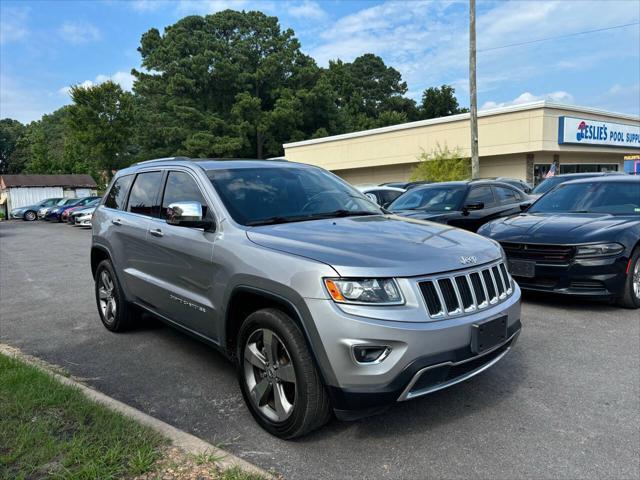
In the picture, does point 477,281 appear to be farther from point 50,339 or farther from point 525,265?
point 50,339

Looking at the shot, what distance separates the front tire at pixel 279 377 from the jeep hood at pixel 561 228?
4.08 meters

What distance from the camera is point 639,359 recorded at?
4.53m

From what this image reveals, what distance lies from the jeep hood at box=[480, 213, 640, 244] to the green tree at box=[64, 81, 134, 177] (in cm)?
4473

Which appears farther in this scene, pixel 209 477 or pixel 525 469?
pixel 525 469

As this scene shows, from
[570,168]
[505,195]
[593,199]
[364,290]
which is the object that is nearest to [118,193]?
[364,290]

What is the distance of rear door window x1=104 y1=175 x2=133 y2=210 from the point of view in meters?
5.50

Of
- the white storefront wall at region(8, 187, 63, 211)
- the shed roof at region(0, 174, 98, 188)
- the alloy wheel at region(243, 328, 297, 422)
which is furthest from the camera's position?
the shed roof at region(0, 174, 98, 188)

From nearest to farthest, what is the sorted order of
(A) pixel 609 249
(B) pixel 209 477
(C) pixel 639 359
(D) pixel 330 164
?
(B) pixel 209 477 < (C) pixel 639 359 < (A) pixel 609 249 < (D) pixel 330 164

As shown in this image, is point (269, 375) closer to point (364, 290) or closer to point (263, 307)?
point (263, 307)

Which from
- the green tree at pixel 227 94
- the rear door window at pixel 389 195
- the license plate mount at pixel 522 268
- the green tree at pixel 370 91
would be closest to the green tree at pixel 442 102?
the green tree at pixel 370 91

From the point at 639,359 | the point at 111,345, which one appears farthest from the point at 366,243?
the point at 111,345

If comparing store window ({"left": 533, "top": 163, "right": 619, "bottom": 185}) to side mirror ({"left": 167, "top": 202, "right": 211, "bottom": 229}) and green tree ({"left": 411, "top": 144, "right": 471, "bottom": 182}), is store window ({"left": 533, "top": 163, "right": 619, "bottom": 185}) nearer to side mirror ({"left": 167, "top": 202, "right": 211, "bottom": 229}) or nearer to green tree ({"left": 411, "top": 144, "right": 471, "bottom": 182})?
green tree ({"left": 411, "top": 144, "right": 471, "bottom": 182})

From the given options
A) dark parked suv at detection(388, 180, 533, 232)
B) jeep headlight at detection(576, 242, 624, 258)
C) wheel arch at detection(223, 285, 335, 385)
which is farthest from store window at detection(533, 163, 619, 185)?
wheel arch at detection(223, 285, 335, 385)

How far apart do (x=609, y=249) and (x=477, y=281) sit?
3.43 meters
